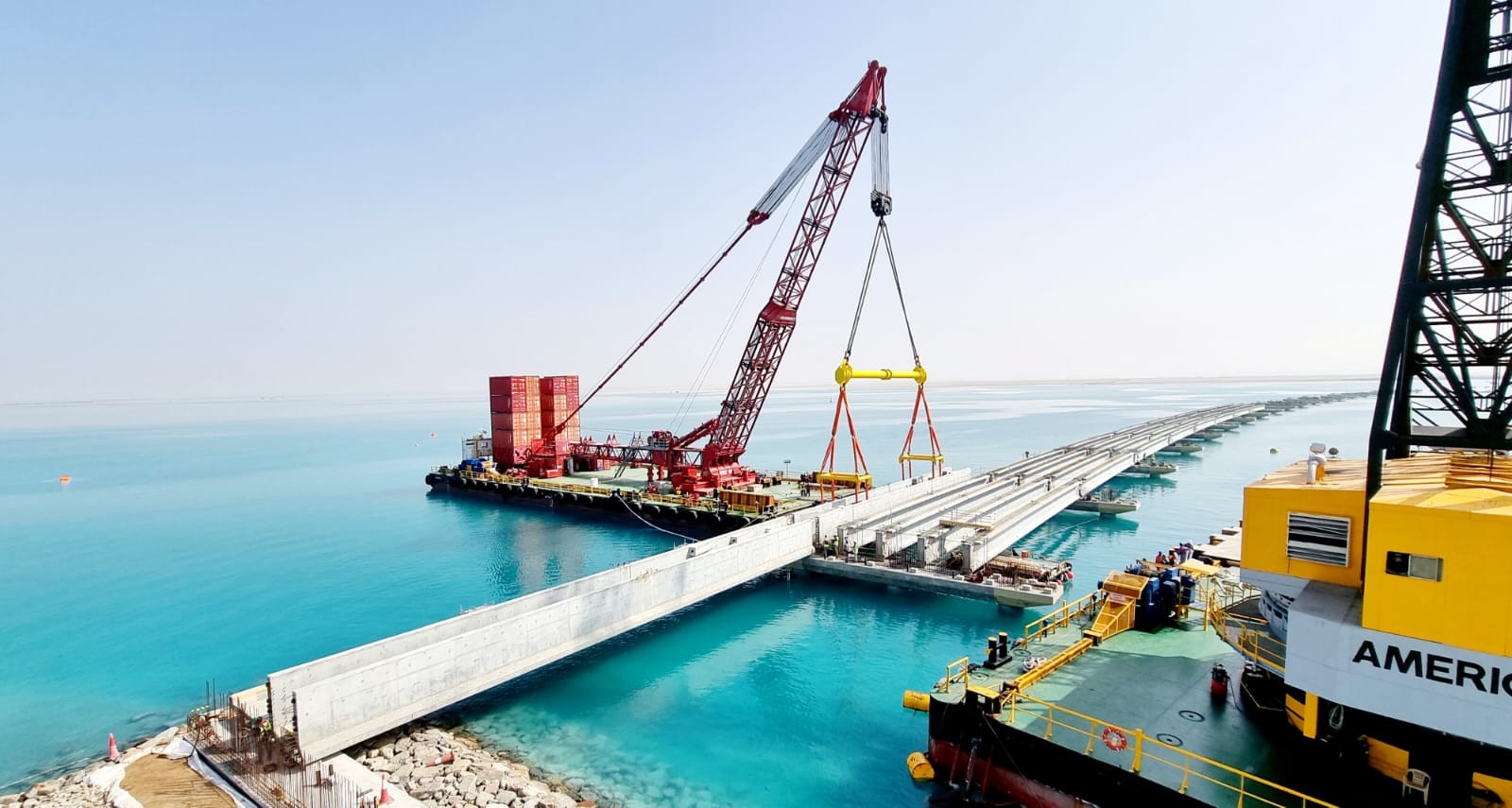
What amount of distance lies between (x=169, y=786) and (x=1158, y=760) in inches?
789

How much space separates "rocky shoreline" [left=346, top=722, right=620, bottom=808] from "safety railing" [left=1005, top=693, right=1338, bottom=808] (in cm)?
986

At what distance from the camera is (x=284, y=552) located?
41719 millimetres

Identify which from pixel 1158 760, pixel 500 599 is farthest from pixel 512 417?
pixel 1158 760

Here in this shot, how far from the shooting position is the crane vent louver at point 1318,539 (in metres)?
12.1

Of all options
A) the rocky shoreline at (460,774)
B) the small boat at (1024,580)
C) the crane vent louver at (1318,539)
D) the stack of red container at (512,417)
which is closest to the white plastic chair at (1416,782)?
the crane vent louver at (1318,539)

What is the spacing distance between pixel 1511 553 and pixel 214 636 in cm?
3796

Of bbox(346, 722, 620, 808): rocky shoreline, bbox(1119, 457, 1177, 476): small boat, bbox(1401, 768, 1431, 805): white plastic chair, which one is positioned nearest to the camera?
bbox(1401, 768, 1431, 805): white plastic chair

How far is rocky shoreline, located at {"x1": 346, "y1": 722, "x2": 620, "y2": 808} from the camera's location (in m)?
14.9

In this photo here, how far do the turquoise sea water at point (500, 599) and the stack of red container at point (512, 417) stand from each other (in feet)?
25.5

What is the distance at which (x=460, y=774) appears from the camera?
52.0ft

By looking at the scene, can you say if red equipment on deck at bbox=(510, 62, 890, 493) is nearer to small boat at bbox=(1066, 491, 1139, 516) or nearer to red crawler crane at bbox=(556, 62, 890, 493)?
red crawler crane at bbox=(556, 62, 890, 493)

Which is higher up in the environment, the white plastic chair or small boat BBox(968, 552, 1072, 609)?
the white plastic chair

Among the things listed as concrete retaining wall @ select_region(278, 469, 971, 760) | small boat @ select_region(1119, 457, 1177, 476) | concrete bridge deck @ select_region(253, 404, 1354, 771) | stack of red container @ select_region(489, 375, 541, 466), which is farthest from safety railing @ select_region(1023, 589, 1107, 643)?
stack of red container @ select_region(489, 375, 541, 466)

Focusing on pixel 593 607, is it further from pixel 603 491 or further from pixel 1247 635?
pixel 603 491
